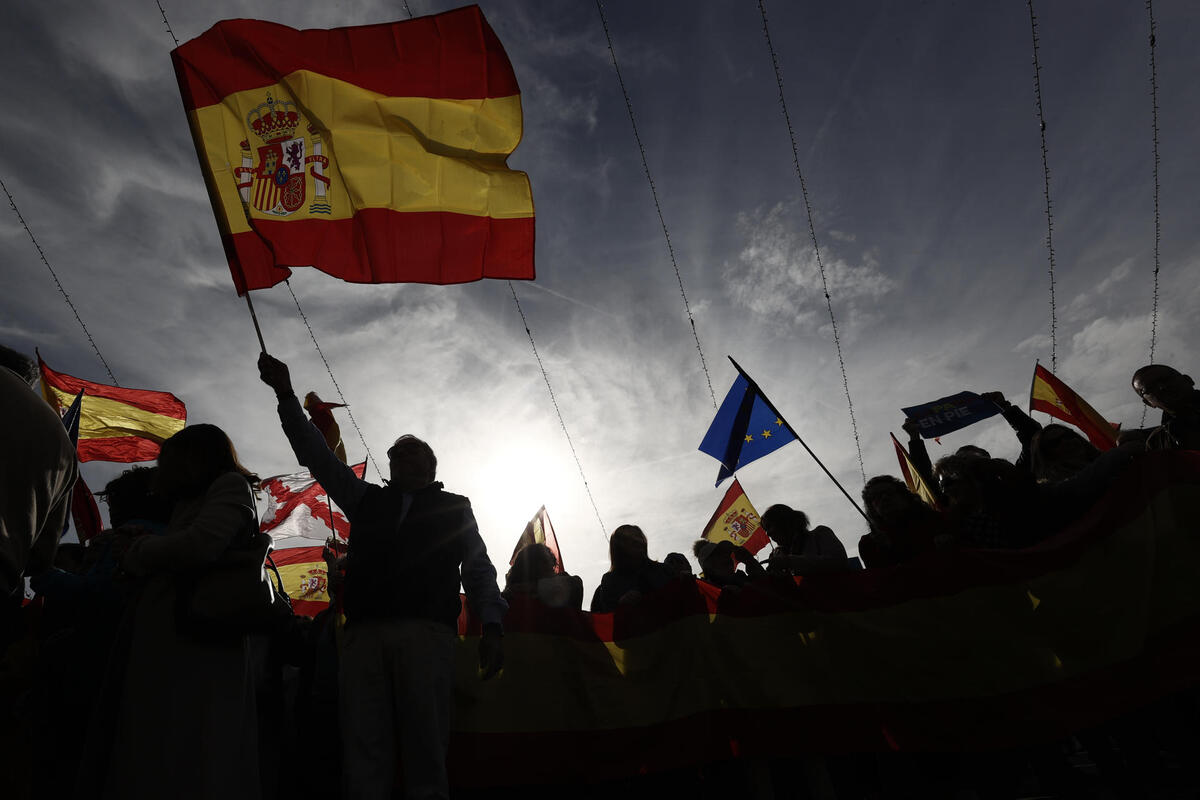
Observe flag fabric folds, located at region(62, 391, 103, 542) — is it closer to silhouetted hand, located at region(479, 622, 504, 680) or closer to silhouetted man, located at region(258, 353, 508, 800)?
silhouetted man, located at region(258, 353, 508, 800)

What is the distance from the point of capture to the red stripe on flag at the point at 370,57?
3.92m

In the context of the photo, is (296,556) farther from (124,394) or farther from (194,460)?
(194,460)

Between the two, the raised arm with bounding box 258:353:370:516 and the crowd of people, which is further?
the raised arm with bounding box 258:353:370:516

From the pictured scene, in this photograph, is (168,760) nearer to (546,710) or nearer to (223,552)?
(223,552)

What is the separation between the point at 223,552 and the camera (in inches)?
83.4

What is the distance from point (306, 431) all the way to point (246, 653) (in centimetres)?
119

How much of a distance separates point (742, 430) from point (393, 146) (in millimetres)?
4515

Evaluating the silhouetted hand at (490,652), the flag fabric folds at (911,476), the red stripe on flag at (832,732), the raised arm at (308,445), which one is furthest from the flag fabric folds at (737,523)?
the raised arm at (308,445)

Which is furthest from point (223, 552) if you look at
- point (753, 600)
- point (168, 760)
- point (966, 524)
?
point (966, 524)

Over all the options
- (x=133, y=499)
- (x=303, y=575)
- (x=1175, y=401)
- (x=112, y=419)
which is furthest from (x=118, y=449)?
(x=1175, y=401)

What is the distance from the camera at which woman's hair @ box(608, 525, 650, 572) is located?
470cm

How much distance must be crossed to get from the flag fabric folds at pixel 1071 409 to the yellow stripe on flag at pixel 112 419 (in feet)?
33.9

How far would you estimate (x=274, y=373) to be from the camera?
2.95 metres

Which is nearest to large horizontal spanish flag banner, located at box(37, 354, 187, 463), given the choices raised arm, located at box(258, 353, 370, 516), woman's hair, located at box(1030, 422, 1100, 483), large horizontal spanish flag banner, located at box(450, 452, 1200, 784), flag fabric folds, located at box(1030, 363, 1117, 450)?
raised arm, located at box(258, 353, 370, 516)
